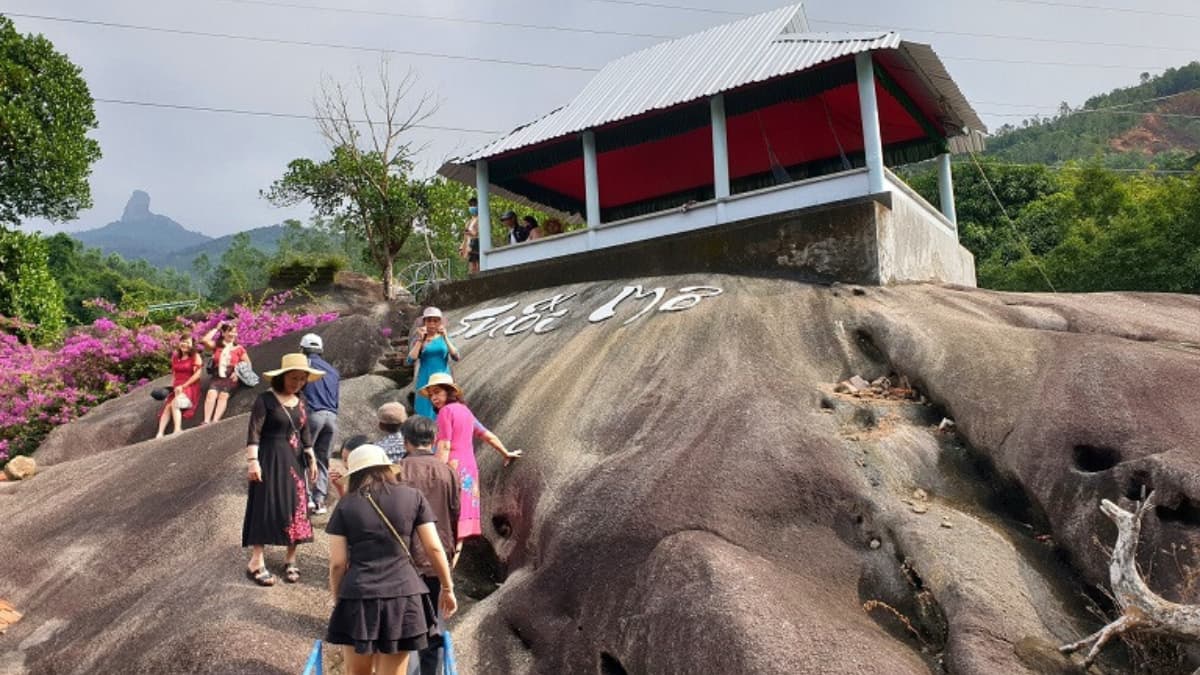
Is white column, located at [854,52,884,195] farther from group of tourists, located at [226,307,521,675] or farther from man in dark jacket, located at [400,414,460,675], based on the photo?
man in dark jacket, located at [400,414,460,675]

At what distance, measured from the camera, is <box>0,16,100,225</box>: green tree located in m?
23.0

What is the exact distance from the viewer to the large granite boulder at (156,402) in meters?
13.7

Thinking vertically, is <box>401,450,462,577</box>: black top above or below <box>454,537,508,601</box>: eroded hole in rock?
above

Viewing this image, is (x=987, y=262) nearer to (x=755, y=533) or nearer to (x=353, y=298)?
(x=353, y=298)

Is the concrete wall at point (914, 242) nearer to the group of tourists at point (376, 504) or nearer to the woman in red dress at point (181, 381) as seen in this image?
the group of tourists at point (376, 504)

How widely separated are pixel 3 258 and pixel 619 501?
69.1ft

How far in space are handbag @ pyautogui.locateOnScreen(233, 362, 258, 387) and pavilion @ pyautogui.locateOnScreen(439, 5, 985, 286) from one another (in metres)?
4.01

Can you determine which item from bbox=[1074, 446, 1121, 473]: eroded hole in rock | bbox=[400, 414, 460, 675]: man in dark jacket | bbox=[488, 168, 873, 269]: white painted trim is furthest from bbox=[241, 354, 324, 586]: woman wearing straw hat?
bbox=[488, 168, 873, 269]: white painted trim

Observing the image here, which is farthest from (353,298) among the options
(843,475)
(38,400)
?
(843,475)

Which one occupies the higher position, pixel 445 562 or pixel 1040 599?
pixel 445 562

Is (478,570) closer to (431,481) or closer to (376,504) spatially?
(431,481)

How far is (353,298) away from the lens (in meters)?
26.1

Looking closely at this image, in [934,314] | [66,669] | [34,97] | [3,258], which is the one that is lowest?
[66,669]

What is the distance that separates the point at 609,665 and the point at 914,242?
7.78m
